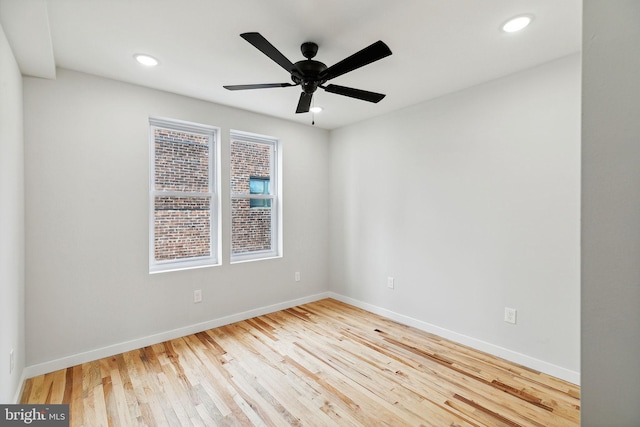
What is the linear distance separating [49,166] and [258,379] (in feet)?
8.00

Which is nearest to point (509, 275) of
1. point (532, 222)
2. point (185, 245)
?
point (532, 222)

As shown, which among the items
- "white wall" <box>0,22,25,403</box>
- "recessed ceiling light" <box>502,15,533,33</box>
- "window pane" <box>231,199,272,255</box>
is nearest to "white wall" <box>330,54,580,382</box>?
"recessed ceiling light" <box>502,15,533,33</box>

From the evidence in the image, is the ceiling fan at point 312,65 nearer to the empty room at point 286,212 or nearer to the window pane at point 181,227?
the empty room at point 286,212

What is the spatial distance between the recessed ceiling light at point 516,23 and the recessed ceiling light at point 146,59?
2.57 metres

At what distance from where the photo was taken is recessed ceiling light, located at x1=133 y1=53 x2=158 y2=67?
228 centimetres

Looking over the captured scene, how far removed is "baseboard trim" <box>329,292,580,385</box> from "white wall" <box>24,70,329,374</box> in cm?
193

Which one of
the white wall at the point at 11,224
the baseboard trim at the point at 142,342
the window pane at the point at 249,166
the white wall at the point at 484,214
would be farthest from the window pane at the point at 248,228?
the white wall at the point at 11,224

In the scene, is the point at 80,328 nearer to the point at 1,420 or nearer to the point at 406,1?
the point at 1,420

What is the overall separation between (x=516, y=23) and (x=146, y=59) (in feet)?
8.80

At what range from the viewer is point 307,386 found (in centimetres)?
222

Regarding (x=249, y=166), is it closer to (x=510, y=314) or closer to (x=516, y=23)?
(x=516, y=23)


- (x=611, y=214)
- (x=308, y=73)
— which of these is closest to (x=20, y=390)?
(x=308, y=73)

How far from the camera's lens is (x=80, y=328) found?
2547mm

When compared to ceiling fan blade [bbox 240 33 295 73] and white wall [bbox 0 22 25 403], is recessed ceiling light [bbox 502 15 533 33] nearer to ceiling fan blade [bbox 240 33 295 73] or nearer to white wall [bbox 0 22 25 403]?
ceiling fan blade [bbox 240 33 295 73]
